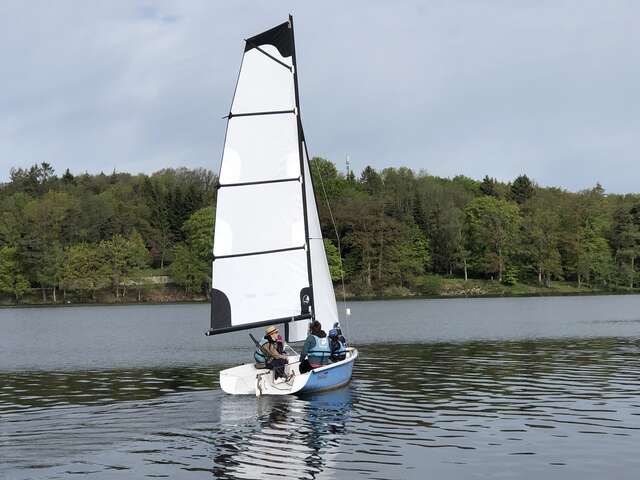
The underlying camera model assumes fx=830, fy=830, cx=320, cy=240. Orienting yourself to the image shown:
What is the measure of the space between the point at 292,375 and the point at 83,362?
1794 centimetres

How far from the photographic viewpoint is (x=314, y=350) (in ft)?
86.7

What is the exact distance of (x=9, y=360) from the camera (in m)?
41.8

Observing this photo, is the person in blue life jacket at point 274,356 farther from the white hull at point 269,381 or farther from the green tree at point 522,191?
the green tree at point 522,191

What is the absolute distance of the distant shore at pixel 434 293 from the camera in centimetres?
12731

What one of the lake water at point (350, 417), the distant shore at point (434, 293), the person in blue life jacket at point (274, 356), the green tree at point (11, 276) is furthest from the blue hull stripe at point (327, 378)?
the green tree at point (11, 276)

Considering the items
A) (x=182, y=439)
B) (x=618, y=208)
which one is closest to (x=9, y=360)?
(x=182, y=439)

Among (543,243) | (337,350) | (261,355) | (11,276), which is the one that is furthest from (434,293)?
(261,355)

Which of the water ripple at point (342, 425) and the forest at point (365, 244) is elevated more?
the forest at point (365, 244)

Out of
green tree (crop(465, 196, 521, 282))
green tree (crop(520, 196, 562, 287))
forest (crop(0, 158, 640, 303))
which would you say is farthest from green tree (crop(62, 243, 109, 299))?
green tree (crop(520, 196, 562, 287))

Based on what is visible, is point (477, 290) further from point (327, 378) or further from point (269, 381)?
point (269, 381)

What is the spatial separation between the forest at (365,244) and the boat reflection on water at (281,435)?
101220 mm

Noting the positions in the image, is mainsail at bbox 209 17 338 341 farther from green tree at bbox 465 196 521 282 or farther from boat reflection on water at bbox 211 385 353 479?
green tree at bbox 465 196 521 282

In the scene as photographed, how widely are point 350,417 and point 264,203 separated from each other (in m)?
8.03

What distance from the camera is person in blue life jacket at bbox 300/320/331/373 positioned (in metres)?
26.4
